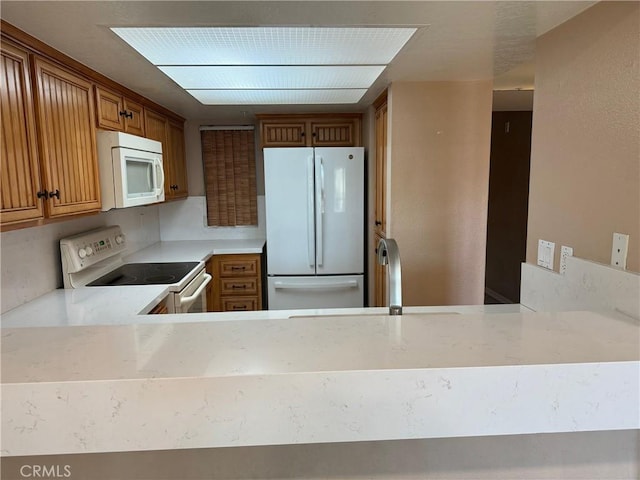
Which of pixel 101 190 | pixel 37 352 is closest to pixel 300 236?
pixel 101 190

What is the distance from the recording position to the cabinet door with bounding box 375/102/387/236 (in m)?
2.90

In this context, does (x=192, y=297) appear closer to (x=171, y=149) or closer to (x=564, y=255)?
(x=171, y=149)

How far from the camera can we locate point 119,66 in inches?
82.4

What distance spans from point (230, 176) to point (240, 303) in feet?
4.33

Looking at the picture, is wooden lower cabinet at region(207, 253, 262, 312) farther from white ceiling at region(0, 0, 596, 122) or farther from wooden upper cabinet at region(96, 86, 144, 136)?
white ceiling at region(0, 0, 596, 122)

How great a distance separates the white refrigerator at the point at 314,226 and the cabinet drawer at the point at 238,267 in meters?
0.17

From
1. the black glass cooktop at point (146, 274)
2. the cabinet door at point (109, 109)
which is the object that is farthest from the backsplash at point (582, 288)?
the cabinet door at point (109, 109)

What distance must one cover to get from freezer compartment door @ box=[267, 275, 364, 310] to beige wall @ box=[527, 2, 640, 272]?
6.58 ft

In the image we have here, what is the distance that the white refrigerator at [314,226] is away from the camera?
11.5 ft

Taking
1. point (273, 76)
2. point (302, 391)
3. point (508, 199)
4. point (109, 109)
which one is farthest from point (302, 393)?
point (508, 199)

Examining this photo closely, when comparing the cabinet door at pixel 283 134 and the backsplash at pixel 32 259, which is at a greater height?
the cabinet door at pixel 283 134

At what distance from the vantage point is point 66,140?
194 cm

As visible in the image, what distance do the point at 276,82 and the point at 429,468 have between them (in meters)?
2.00

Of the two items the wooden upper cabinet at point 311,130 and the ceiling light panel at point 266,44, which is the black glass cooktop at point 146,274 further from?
the wooden upper cabinet at point 311,130
